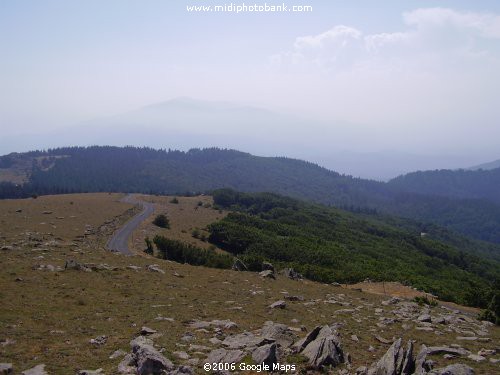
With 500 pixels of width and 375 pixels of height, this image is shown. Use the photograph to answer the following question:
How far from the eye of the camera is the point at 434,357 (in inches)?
583

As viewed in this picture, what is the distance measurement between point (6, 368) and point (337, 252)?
56.2 m

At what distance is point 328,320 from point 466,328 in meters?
7.34

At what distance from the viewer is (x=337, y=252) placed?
6378 centimetres

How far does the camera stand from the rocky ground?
13039mm

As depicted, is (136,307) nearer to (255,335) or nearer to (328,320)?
(255,335)

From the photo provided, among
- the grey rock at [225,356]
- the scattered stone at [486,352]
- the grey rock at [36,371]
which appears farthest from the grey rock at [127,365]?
the scattered stone at [486,352]

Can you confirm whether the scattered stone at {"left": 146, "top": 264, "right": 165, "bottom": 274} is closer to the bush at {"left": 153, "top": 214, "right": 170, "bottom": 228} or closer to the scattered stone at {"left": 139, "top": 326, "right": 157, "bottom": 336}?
the scattered stone at {"left": 139, "top": 326, "right": 157, "bottom": 336}

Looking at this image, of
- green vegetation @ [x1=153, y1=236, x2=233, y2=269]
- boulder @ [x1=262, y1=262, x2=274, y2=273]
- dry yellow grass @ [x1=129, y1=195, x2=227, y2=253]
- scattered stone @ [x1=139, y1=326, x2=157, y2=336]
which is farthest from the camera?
dry yellow grass @ [x1=129, y1=195, x2=227, y2=253]

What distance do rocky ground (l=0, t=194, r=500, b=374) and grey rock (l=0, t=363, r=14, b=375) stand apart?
4cm

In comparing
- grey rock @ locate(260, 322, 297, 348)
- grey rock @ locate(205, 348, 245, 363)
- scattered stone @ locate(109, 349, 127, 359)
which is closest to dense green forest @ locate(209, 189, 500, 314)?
grey rock @ locate(260, 322, 297, 348)

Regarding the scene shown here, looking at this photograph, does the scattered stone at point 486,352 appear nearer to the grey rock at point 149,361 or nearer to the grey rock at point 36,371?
the grey rock at point 149,361

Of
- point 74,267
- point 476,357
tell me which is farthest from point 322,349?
point 74,267

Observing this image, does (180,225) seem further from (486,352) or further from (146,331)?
(486,352)

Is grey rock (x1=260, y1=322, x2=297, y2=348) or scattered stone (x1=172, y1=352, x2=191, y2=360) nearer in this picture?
scattered stone (x1=172, y1=352, x2=191, y2=360)
